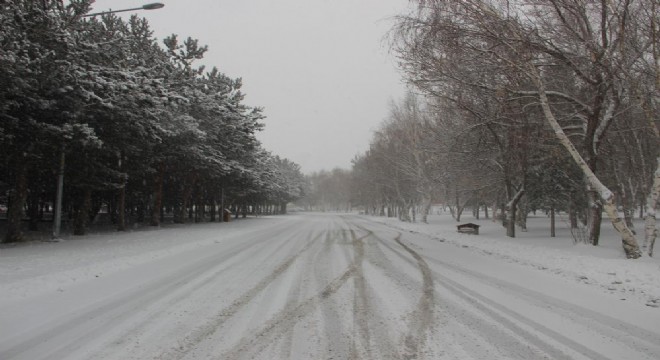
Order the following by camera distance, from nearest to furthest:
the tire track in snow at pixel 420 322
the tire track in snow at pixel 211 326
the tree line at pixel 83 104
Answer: the tire track in snow at pixel 211 326 < the tire track in snow at pixel 420 322 < the tree line at pixel 83 104

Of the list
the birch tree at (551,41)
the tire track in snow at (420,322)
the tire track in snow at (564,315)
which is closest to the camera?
the tire track in snow at (420,322)

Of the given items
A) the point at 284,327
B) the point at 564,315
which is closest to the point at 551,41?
the point at 564,315

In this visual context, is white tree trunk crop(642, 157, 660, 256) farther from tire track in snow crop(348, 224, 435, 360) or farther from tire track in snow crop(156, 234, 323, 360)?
tire track in snow crop(156, 234, 323, 360)

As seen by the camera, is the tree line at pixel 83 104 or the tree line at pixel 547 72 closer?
the tree line at pixel 547 72

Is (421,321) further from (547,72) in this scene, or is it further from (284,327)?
(547,72)

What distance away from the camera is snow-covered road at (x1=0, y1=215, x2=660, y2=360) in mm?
4789

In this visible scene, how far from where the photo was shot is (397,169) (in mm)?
44719

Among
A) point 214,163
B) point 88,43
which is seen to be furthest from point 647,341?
point 214,163

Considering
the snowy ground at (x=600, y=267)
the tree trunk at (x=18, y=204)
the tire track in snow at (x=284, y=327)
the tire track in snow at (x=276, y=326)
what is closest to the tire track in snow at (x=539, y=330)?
the tire track in snow at (x=284, y=327)

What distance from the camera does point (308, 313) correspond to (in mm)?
6301

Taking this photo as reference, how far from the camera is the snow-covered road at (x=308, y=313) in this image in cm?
479

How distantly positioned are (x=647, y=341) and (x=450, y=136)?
16.3 metres

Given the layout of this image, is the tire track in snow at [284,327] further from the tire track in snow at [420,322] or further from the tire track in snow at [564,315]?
the tire track in snow at [564,315]

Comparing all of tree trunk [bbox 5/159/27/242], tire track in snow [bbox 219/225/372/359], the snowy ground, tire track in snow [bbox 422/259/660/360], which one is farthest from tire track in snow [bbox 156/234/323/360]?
tree trunk [bbox 5/159/27/242]
